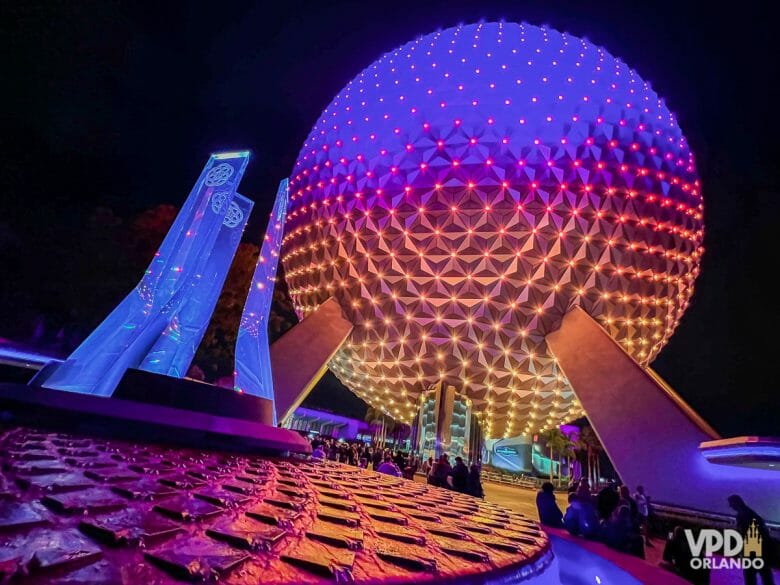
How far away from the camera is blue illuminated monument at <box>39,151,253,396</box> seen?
764 cm

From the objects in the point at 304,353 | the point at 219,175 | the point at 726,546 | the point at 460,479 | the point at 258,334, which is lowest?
the point at 460,479

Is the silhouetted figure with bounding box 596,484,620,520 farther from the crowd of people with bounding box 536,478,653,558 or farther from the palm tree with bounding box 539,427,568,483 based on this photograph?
the palm tree with bounding box 539,427,568,483

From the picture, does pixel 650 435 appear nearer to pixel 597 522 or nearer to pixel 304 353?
pixel 597 522

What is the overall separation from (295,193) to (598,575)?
57.1ft

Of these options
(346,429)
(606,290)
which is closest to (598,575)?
(606,290)

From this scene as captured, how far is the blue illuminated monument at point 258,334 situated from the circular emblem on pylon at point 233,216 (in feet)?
2.80

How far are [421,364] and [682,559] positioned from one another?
12.1m

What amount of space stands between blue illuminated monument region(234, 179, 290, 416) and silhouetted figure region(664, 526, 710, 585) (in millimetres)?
6991

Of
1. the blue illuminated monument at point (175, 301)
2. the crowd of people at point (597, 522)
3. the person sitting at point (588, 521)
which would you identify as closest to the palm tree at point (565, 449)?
the crowd of people at point (597, 522)

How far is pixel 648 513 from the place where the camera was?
34.4 feet

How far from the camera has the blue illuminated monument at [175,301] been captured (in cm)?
764

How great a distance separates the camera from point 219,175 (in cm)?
967

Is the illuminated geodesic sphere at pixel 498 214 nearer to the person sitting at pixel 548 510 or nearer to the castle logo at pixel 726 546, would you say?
the person sitting at pixel 548 510

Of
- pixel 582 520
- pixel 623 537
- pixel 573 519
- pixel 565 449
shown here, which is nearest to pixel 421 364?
pixel 573 519
